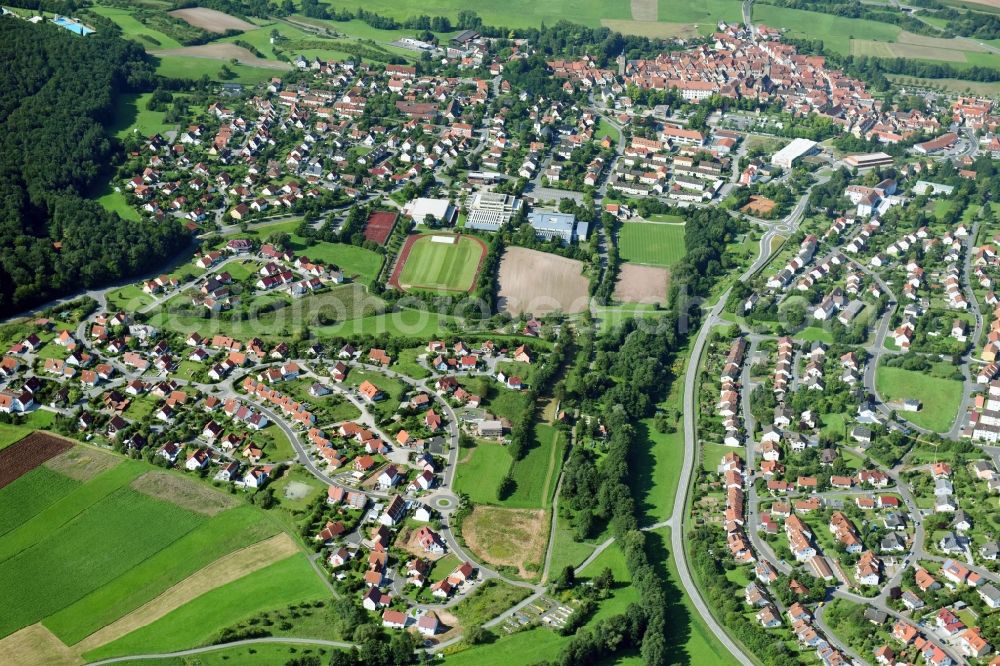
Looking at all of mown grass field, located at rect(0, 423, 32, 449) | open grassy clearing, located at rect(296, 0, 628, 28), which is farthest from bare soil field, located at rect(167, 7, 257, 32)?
mown grass field, located at rect(0, 423, 32, 449)

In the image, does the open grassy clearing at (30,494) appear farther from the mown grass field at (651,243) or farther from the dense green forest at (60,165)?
the mown grass field at (651,243)

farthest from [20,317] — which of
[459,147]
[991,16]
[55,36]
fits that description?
[991,16]

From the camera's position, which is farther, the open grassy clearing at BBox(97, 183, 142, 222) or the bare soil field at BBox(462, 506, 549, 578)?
the open grassy clearing at BBox(97, 183, 142, 222)

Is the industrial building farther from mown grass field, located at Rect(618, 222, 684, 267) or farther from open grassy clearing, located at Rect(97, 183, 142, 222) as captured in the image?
open grassy clearing, located at Rect(97, 183, 142, 222)

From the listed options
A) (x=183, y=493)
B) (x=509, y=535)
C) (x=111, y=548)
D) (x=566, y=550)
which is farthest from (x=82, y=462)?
(x=566, y=550)

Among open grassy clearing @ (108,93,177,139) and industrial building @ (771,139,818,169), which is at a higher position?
open grassy clearing @ (108,93,177,139)

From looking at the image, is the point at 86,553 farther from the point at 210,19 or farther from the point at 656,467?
the point at 210,19

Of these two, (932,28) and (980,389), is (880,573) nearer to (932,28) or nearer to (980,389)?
(980,389)
